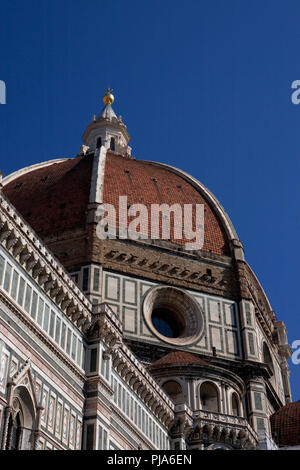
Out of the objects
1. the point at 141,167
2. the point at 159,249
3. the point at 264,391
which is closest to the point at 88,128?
the point at 141,167

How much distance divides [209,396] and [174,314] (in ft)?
21.6

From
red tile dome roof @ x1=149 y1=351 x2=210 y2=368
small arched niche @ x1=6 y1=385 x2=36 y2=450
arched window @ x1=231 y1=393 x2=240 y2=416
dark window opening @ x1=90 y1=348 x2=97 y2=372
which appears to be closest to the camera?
small arched niche @ x1=6 y1=385 x2=36 y2=450

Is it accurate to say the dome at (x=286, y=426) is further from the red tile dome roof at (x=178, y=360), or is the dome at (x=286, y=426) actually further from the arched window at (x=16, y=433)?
the arched window at (x=16, y=433)

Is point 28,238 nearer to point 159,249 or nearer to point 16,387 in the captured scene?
point 16,387

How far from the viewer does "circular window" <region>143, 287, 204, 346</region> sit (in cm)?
4322

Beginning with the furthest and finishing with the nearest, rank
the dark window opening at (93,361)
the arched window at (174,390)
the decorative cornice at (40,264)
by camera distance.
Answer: the arched window at (174,390)
the dark window opening at (93,361)
the decorative cornice at (40,264)

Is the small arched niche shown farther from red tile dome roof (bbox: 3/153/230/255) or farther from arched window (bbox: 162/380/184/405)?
red tile dome roof (bbox: 3/153/230/255)

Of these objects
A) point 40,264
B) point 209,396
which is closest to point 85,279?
point 209,396

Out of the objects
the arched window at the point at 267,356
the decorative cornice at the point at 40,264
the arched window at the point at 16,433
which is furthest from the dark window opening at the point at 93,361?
the arched window at the point at 267,356

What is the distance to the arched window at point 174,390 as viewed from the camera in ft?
124

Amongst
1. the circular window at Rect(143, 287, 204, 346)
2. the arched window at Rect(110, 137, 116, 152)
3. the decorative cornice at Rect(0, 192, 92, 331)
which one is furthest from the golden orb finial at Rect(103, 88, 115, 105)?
the decorative cornice at Rect(0, 192, 92, 331)

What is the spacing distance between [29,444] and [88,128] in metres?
45.6

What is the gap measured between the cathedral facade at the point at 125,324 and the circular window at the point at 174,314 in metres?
0.08

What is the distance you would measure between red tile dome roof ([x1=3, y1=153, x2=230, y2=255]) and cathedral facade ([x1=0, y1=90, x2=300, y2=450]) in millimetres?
108
